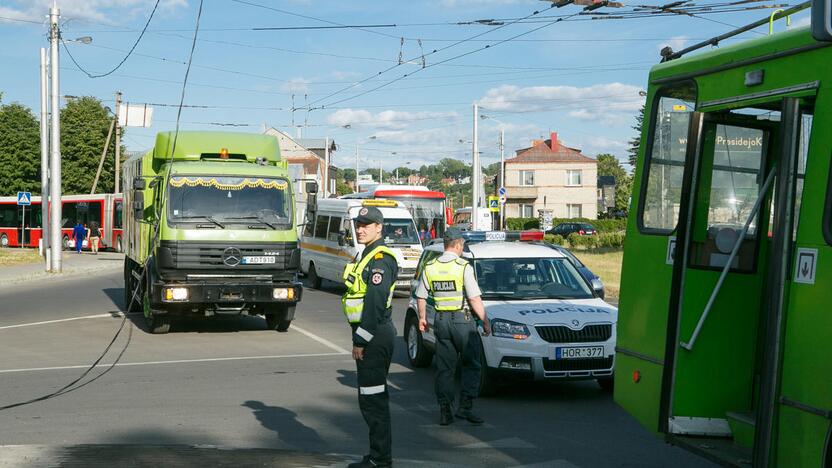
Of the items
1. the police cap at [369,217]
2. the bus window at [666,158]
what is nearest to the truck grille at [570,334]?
the bus window at [666,158]

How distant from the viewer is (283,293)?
623 inches

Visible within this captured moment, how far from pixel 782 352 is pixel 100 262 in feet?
126

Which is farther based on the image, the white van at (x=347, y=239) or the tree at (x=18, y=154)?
the tree at (x=18, y=154)

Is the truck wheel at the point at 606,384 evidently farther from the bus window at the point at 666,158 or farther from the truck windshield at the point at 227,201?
the truck windshield at the point at 227,201

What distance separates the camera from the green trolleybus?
5.26 metres

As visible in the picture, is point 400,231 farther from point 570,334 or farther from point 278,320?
point 570,334

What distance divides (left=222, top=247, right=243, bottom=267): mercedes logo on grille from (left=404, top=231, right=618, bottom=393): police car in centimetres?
466

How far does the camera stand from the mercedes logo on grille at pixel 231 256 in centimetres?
1548

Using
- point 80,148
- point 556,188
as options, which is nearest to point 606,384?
point 80,148

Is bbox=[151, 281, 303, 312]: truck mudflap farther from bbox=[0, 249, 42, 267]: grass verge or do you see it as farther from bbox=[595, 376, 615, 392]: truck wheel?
bbox=[0, 249, 42, 267]: grass verge

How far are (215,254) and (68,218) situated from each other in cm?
4280

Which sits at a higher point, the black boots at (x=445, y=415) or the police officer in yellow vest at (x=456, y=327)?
the police officer in yellow vest at (x=456, y=327)

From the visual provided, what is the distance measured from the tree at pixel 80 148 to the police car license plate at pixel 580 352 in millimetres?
67805

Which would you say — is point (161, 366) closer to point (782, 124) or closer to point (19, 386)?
point (19, 386)
